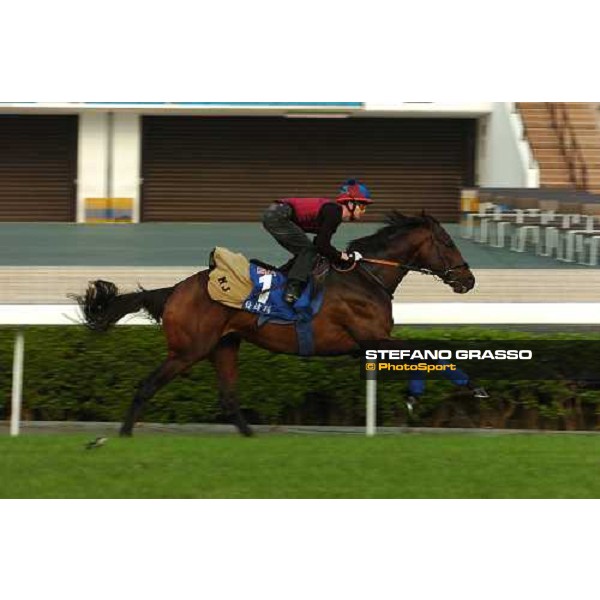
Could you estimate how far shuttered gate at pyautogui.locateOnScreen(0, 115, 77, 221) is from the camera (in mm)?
11719

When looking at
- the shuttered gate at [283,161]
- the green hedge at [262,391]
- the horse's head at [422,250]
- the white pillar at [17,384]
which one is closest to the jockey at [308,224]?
the horse's head at [422,250]

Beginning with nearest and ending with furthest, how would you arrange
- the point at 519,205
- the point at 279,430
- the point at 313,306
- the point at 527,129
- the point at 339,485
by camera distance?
1. the point at 339,485
2. the point at 313,306
3. the point at 279,430
4. the point at 519,205
5. the point at 527,129

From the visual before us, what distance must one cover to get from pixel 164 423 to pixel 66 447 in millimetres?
1441

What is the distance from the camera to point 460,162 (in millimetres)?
11820

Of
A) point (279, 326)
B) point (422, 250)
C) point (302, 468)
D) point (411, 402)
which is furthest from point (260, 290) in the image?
point (302, 468)

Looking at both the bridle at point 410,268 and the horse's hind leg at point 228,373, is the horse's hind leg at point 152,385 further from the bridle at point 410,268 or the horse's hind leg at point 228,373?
the bridle at point 410,268

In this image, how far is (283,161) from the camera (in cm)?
1216

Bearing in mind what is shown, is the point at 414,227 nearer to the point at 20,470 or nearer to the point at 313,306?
the point at 313,306

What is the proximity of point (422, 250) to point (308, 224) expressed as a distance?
27.8 inches

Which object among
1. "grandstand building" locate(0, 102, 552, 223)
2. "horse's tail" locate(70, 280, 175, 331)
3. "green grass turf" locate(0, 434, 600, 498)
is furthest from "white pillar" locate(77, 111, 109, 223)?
"green grass turf" locate(0, 434, 600, 498)

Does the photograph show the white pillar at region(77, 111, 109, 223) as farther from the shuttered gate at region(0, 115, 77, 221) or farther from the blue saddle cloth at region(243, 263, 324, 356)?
the blue saddle cloth at region(243, 263, 324, 356)

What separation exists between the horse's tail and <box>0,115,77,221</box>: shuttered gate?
186 inches

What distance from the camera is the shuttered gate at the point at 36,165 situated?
38.4 feet

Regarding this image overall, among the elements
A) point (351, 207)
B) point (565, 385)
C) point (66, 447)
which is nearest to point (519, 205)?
point (565, 385)
